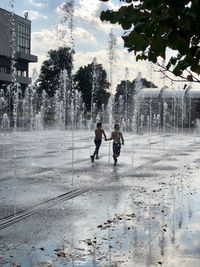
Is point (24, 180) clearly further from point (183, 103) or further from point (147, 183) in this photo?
point (183, 103)

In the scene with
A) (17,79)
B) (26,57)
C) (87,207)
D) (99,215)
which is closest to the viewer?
(99,215)

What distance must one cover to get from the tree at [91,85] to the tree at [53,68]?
9.43ft

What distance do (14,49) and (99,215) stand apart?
77845 mm

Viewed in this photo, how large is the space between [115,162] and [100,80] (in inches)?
2812

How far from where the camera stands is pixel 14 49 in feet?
275

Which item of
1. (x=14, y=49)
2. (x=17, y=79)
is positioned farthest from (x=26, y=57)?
(x=17, y=79)

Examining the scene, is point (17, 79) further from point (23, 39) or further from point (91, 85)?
point (91, 85)

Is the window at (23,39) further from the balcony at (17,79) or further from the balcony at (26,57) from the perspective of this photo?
the balcony at (17,79)

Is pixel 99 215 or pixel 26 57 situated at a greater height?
pixel 26 57

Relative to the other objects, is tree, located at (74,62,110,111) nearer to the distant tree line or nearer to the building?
the distant tree line

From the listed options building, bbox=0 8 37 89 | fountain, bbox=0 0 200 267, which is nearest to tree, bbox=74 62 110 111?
building, bbox=0 8 37 89

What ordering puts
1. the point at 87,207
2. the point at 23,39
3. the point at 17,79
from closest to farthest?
the point at 87,207 → the point at 17,79 → the point at 23,39

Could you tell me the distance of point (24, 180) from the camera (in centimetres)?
1279

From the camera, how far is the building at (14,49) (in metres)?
80.6
